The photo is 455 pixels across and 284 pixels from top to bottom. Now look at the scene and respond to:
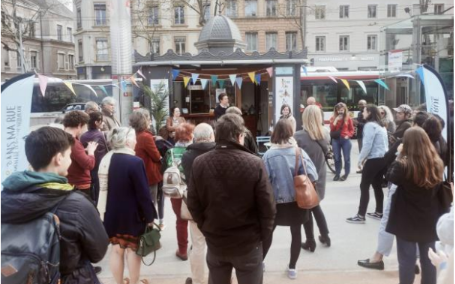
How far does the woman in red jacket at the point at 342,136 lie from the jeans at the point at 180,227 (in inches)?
204

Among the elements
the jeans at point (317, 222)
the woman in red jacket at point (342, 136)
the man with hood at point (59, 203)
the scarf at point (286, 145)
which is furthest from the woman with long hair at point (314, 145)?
the woman in red jacket at point (342, 136)

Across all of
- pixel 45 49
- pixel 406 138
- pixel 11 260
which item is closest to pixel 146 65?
pixel 406 138

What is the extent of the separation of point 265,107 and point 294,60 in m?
2.96

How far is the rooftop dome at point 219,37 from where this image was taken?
39.4 feet

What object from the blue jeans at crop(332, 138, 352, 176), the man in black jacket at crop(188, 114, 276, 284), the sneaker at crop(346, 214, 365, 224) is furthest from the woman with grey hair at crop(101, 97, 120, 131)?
the blue jeans at crop(332, 138, 352, 176)

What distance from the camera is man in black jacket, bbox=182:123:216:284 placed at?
4094 mm

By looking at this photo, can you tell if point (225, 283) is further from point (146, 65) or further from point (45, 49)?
point (45, 49)

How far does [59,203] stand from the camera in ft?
7.31

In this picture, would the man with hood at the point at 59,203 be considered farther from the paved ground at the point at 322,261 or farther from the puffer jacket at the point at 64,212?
the paved ground at the point at 322,261

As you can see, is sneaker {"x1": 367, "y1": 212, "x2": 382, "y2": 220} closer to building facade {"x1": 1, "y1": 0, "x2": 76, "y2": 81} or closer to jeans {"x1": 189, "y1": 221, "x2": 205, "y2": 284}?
jeans {"x1": 189, "y1": 221, "x2": 205, "y2": 284}

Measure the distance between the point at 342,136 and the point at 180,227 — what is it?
211 inches

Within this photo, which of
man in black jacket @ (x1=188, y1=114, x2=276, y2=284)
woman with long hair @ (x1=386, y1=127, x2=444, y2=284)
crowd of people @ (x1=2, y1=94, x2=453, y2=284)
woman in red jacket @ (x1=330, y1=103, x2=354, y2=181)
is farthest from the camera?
woman in red jacket @ (x1=330, y1=103, x2=354, y2=181)

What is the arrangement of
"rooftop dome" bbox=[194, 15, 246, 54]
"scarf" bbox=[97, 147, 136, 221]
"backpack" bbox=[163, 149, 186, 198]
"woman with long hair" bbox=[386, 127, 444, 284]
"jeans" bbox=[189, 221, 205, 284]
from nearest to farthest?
1. "woman with long hair" bbox=[386, 127, 444, 284]
2. "scarf" bbox=[97, 147, 136, 221]
3. "jeans" bbox=[189, 221, 205, 284]
4. "backpack" bbox=[163, 149, 186, 198]
5. "rooftop dome" bbox=[194, 15, 246, 54]

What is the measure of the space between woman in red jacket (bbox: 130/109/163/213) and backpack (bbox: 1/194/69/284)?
3.06 metres
